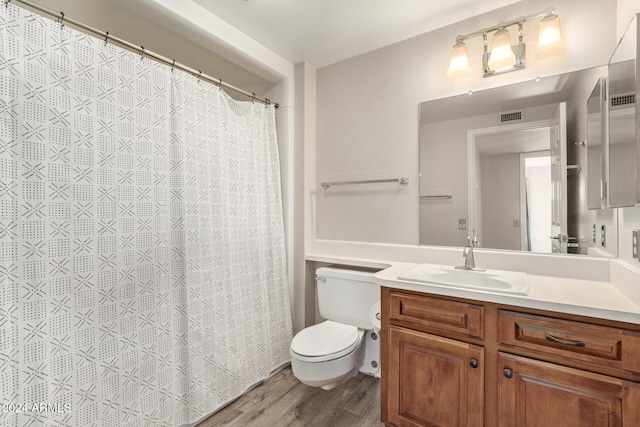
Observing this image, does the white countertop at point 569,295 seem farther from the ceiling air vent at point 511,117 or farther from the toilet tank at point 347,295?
the ceiling air vent at point 511,117

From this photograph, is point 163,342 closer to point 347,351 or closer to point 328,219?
point 347,351

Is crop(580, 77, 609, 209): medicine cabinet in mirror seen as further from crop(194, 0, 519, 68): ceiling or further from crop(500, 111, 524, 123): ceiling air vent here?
crop(194, 0, 519, 68): ceiling

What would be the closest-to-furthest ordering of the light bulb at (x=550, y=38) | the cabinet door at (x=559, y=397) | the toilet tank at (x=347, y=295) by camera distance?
the cabinet door at (x=559, y=397) → the light bulb at (x=550, y=38) → the toilet tank at (x=347, y=295)

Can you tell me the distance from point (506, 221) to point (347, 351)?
125 centimetres

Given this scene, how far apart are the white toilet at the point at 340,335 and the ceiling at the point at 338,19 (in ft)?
5.55

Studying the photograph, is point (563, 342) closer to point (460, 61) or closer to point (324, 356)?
point (324, 356)

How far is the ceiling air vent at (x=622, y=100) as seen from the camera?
114 centimetres

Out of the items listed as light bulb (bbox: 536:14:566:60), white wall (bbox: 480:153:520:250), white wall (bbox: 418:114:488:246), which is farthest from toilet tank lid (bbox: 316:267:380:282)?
light bulb (bbox: 536:14:566:60)

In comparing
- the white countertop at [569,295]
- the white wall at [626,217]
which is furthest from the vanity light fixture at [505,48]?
the white countertop at [569,295]

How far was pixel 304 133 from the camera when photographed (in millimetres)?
2449

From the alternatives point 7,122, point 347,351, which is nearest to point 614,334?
point 347,351

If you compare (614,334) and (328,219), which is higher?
(328,219)

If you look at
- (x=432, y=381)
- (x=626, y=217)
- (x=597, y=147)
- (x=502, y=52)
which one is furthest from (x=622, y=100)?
(x=432, y=381)

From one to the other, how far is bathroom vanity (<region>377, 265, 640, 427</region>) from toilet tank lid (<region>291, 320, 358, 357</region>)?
12.8 inches
